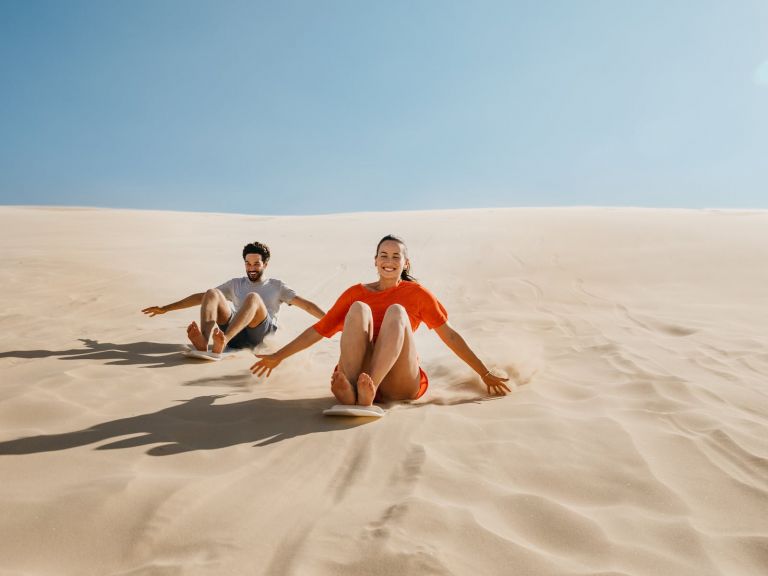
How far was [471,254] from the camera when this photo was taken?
12953 millimetres

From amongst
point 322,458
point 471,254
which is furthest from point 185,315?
point 471,254

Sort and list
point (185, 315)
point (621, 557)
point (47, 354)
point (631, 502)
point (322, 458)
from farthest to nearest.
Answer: point (185, 315), point (47, 354), point (322, 458), point (631, 502), point (621, 557)

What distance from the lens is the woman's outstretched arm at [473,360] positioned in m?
3.32

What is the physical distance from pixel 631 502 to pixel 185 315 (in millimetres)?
6533

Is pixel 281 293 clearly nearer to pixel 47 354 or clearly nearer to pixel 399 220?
pixel 47 354

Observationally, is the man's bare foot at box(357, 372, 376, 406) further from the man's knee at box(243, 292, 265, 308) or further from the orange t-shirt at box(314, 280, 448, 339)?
the man's knee at box(243, 292, 265, 308)

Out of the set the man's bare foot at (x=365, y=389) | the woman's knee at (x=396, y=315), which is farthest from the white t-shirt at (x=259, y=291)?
the man's bare foot at (x=365, y=389)

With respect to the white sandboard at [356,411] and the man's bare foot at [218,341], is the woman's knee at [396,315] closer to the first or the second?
the white sandboard at [356,411]

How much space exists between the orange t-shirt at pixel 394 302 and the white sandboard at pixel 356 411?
2.01 ft

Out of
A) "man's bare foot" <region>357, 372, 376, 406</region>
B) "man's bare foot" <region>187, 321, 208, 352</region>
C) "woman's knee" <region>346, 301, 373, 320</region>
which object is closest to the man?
"man's bare foot" <region>187, 321, 208, 352</region>

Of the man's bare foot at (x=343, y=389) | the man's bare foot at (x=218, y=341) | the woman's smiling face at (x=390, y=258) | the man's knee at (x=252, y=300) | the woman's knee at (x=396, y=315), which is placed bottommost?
the man's bare foot at (x=343, y=389)

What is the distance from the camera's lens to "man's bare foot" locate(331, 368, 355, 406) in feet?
9.58

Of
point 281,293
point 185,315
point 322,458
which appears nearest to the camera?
point 322,458

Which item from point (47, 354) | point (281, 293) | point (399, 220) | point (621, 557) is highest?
point (399, 220)
